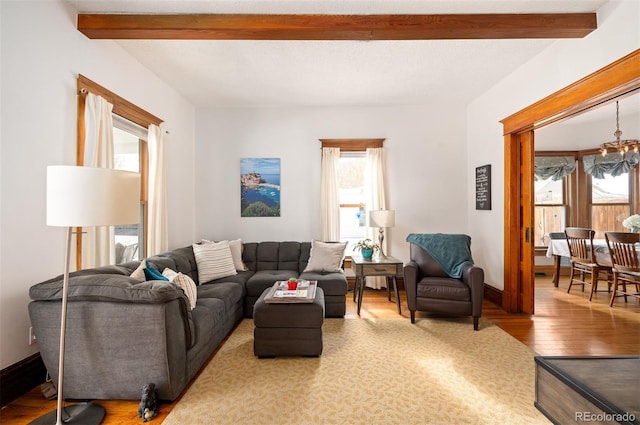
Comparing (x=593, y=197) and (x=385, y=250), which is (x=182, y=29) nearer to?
(x=385, y=250)

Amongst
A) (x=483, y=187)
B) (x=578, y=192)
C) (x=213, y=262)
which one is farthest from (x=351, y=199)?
(x=578, y=192)

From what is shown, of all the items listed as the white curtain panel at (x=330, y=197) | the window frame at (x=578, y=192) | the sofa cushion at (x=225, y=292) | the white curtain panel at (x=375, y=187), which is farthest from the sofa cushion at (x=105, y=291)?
the window frame at (x=578, y=192)

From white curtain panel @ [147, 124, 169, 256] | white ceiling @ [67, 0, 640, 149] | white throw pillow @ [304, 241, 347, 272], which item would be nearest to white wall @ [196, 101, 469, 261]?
white ceiling @ [67, 0, 640, 149]

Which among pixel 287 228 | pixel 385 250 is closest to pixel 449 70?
pixel 385 250

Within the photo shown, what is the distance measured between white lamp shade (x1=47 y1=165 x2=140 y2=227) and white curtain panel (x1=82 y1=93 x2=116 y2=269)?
45.4 inches

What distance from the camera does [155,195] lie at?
12.7 ft

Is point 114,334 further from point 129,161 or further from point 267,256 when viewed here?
point 267,256

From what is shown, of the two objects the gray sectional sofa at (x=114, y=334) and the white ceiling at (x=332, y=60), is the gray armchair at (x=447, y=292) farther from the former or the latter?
the gray sectional sofa at (x=114, y=334)

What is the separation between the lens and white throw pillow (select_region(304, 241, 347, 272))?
14.3 ft

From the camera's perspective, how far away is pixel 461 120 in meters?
5.22

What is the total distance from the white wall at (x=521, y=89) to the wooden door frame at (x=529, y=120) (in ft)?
0.32

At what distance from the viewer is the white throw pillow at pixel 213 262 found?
12.9 feet

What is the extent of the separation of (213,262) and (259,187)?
5.34 ft

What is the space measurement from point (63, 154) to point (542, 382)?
3.43 meters
